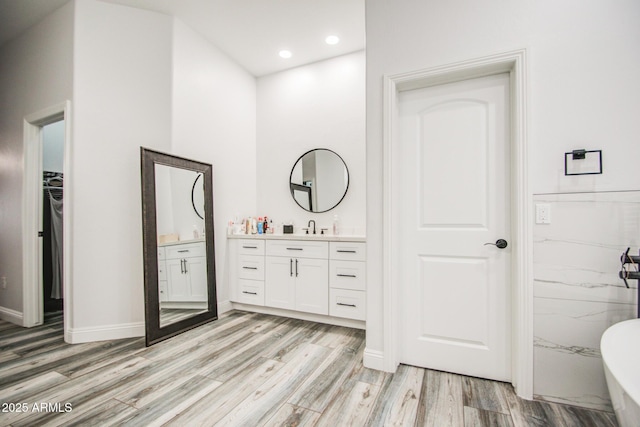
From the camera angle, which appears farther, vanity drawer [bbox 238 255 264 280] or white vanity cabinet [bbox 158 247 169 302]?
vanity drawer [bbox 238 255 264 280]

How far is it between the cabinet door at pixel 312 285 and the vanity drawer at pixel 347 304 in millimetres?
65

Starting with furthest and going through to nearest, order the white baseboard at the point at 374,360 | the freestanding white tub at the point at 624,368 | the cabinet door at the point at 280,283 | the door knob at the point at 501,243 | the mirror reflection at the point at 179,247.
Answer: the cabinet door at the point at 280,283 → the mirror reflection at the point at 179,247 → the white baseboard at the point at 374,360 → the door knob at the point at 501,243 → the freestanding white tub at the point at 624,368

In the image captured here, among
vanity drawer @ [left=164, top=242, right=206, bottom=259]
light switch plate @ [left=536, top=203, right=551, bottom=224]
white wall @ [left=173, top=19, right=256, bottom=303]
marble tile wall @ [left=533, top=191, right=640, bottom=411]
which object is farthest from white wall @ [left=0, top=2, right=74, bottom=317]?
marble tile wall @ [left=533, top=191, right=640, bottom=411]

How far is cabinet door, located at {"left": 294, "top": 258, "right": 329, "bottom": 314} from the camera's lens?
9.88ft

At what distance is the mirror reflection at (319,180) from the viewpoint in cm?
350

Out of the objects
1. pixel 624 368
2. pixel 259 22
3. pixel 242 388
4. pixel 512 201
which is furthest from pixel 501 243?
pixel 259 22

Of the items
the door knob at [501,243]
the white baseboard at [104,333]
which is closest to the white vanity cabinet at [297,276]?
the white baseboard at [104,333]

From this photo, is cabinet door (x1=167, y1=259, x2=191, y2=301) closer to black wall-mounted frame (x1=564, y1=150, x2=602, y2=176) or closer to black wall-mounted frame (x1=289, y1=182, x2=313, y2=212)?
black wall-mounted frame (x1=289, y1=182, x2=313, y2=212)

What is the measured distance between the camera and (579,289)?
1673mm

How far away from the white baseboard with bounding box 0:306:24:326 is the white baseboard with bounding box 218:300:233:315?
1.94 metres

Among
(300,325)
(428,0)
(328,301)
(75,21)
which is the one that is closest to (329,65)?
(428,0)

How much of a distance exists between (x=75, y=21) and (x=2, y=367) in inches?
113

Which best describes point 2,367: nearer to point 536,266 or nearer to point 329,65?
point 536,266

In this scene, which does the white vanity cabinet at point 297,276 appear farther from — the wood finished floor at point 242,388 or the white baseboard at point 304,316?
the wood finished floor at point 242,388
